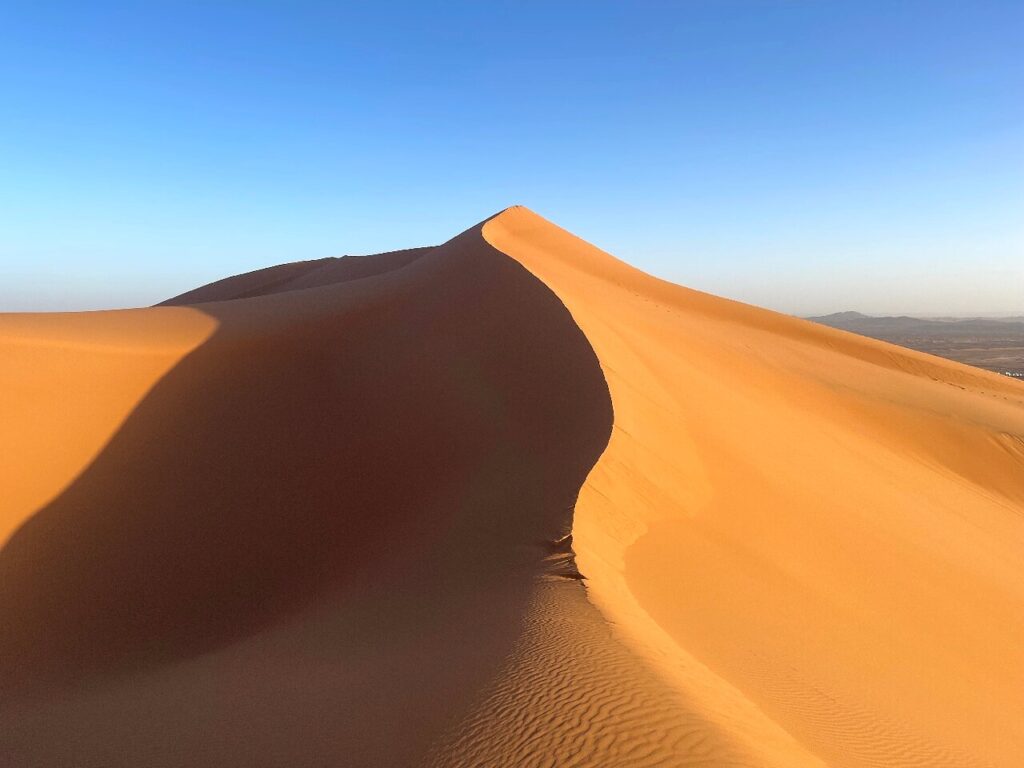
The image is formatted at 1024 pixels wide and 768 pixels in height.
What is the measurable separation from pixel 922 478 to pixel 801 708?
8723 mm

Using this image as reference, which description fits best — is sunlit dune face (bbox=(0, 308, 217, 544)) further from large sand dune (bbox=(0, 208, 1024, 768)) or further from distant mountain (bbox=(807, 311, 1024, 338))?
distant mountain (bbox=(807, 311, 1024, 338))

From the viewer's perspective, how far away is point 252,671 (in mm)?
4246

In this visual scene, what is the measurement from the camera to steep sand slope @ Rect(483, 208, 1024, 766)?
4.10m

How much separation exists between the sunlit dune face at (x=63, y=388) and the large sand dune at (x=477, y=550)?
50 millimetres

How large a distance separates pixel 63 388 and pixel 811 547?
953 cm

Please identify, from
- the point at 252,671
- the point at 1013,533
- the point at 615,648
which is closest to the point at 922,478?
the point at 1013,533

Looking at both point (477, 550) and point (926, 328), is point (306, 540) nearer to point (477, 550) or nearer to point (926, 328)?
point (477, 550)

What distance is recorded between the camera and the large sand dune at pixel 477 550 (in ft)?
10.9

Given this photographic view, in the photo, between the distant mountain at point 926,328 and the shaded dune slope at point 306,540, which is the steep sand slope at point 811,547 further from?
the distant mountain at point 926,328

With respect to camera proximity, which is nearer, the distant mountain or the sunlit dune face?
the sunlit dune face

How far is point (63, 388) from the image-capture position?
895cm

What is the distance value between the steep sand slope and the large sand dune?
0.04m

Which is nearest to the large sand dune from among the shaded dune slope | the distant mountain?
the shaded dune slope

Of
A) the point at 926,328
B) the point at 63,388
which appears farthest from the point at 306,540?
the point at 926,328
